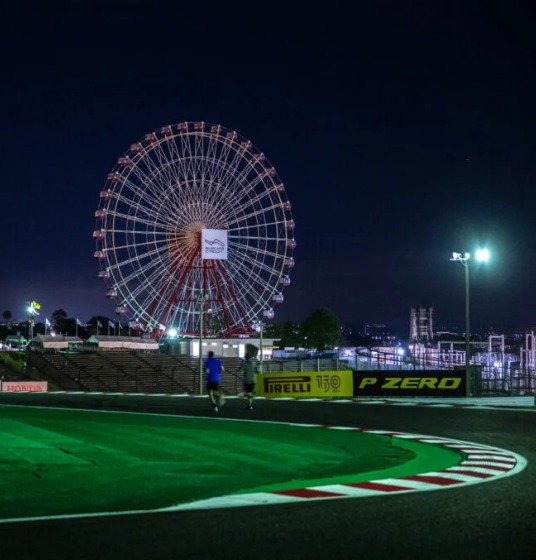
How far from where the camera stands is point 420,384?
35375 mm

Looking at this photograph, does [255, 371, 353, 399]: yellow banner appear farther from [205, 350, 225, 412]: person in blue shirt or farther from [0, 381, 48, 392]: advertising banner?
[0, 381, 48, 392]: advertising banner

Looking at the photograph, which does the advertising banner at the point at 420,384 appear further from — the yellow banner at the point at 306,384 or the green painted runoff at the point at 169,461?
the green painted runoff at the point at 169,461

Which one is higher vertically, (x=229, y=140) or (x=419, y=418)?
(x=229, y=140)

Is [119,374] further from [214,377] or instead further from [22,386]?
[214,377]

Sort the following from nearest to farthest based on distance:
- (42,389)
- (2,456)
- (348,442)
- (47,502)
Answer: (47,502), (2,456), (348,442), (42,389)

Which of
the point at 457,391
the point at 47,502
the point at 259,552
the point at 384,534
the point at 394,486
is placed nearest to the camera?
the point at 259,552

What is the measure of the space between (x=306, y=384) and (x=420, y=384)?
4814 millimetres

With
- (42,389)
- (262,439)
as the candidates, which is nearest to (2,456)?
(262,439)

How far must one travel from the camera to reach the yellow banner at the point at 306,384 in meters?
36.0

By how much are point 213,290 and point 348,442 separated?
47784mm

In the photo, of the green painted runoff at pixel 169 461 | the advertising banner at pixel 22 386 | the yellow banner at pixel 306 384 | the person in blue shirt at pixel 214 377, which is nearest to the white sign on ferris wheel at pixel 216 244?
the advertising banner at pixel 22 386

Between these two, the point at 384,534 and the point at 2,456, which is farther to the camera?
the point at 2,456

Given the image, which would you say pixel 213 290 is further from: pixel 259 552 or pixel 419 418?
pixel 259 552

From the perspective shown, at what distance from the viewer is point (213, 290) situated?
210ft
